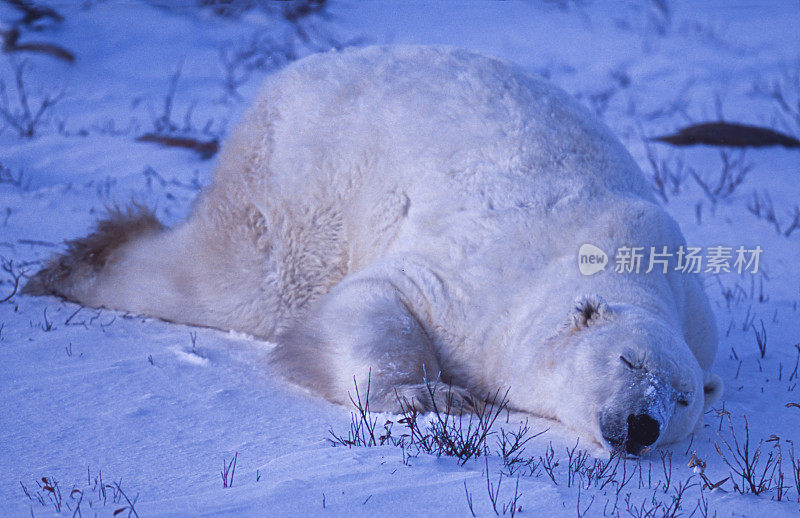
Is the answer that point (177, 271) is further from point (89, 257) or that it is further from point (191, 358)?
point (191, 358)

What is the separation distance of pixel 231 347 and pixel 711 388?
6.72 feet

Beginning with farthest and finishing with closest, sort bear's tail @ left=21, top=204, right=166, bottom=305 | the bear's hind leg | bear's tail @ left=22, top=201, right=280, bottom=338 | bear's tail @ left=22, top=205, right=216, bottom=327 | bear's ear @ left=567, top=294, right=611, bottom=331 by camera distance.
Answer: bear's tail @ left=21, top=204, right=166, bottom=305, bear's tail @ left=22, top=205, right=216, bottom=327, bear's tail @ left=22, top=201, right=280, bottom=338, the bear's hind leg, bear's ear @ left=567, top=294, right=611, bottom=331

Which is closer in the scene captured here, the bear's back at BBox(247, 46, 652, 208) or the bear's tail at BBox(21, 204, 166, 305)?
the bear's back at BBox(247, 46, 652, 208)

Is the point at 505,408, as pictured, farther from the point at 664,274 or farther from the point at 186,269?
the point at 186,269

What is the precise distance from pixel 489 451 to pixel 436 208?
4.13ft

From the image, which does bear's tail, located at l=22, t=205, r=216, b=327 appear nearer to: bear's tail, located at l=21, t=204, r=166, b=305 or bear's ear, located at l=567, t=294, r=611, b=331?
bear's tail, located at l=21, t=204, r=166, b=305

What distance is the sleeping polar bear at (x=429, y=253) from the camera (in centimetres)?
276

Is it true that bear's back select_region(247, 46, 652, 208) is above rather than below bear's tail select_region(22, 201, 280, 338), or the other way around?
above

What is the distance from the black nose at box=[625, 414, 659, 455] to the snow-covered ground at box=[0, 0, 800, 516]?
91 mm

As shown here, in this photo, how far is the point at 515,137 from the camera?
3.58m

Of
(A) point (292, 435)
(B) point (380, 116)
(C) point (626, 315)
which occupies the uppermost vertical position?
(B) point (380, 116)

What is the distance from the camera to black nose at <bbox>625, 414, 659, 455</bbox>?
246 centimetres

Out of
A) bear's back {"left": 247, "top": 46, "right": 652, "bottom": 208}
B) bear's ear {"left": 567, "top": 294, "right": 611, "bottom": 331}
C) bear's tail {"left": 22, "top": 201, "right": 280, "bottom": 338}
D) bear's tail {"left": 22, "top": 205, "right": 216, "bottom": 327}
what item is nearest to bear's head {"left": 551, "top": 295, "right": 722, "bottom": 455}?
bear's ear {"left": 567, "top": 294, "right": 611, "bottom": 331}

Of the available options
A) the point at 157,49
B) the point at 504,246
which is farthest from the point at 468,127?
the point at 157,49
